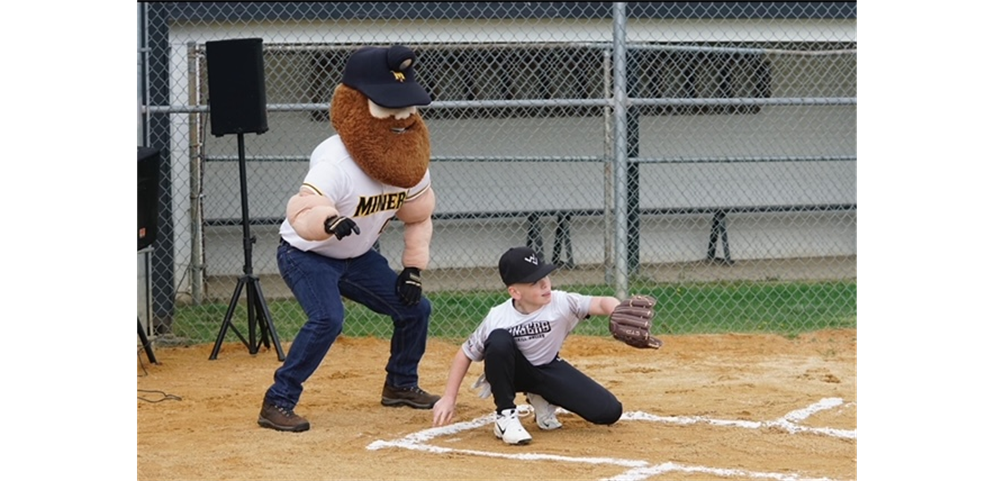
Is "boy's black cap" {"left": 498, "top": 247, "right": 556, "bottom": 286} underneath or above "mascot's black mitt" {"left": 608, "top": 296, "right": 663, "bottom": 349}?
above

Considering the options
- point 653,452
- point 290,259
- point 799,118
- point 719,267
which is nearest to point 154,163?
point 290,259

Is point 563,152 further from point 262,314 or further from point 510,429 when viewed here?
point 510,429

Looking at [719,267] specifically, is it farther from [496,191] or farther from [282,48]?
[282,48]

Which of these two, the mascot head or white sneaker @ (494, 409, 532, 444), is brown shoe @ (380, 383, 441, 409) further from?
the mascot head

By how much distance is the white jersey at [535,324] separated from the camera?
637 centimetres

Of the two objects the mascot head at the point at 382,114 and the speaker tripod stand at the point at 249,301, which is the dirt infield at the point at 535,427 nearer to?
the speaker tripod stand at the point at 249,301

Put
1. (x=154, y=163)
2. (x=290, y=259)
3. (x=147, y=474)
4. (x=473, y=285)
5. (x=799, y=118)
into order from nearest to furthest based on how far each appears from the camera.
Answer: (x=147, y=474)
(x=290, y=259)
(x=154, y=163)
(x=473, y=285)
(x=799, y=118)

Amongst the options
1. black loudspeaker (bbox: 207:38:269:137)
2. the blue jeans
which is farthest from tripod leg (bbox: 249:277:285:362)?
the blue jeans

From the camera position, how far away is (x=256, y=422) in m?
A: 6.92

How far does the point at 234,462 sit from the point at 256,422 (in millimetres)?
1020

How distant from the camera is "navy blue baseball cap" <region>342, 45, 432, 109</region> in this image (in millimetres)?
6695

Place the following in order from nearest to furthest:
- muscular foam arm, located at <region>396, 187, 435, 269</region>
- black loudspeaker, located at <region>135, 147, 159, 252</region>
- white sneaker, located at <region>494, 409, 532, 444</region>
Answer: white sneaker, located at <region>494, 409, 532, 444</region> < muscular foam arm, located at <region>396, 187, 435, 269</region> < black loudspeaker, located at <region>135, 147, 159, 252</region>

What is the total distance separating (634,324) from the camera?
599 centimetres

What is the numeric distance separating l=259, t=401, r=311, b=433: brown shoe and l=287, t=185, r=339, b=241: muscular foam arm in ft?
3.02
